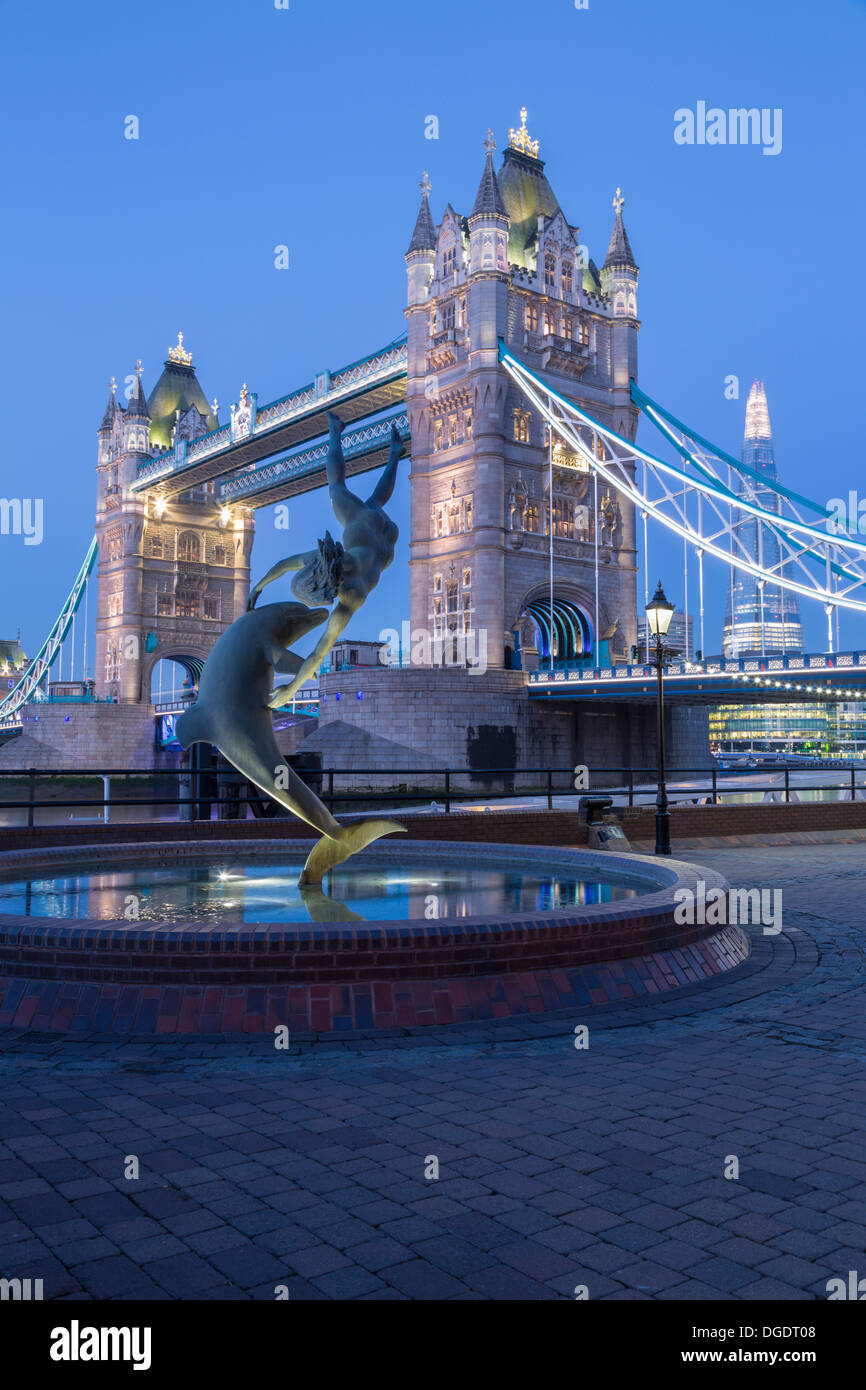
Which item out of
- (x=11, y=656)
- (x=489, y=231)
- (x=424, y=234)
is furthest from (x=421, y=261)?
(x=11, y=656)

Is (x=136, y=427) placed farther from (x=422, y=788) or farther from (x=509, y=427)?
(x=422, y=788)

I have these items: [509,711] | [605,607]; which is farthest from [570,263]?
[509,711]

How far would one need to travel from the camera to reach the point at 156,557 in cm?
7962

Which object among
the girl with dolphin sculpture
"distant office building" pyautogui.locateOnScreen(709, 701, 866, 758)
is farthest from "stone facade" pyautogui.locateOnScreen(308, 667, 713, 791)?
"distant office building" pyautogui.locateOnScreen(709, 701, 866, 758)

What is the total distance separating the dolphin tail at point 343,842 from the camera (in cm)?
799

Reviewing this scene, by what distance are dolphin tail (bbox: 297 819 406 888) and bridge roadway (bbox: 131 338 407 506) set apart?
48426mm

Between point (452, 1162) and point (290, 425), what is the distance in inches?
2436

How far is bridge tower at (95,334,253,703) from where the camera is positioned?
7788cm

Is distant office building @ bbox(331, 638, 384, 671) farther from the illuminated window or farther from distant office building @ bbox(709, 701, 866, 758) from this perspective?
distant office building @ bbox(709, 701, 866, 758)

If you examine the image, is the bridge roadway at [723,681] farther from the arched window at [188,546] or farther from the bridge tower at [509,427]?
the arched window at [188,546]

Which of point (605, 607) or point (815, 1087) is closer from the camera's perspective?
point (815, 1087)

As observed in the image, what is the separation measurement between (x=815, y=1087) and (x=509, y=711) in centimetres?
3841

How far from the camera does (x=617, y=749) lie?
155ft
